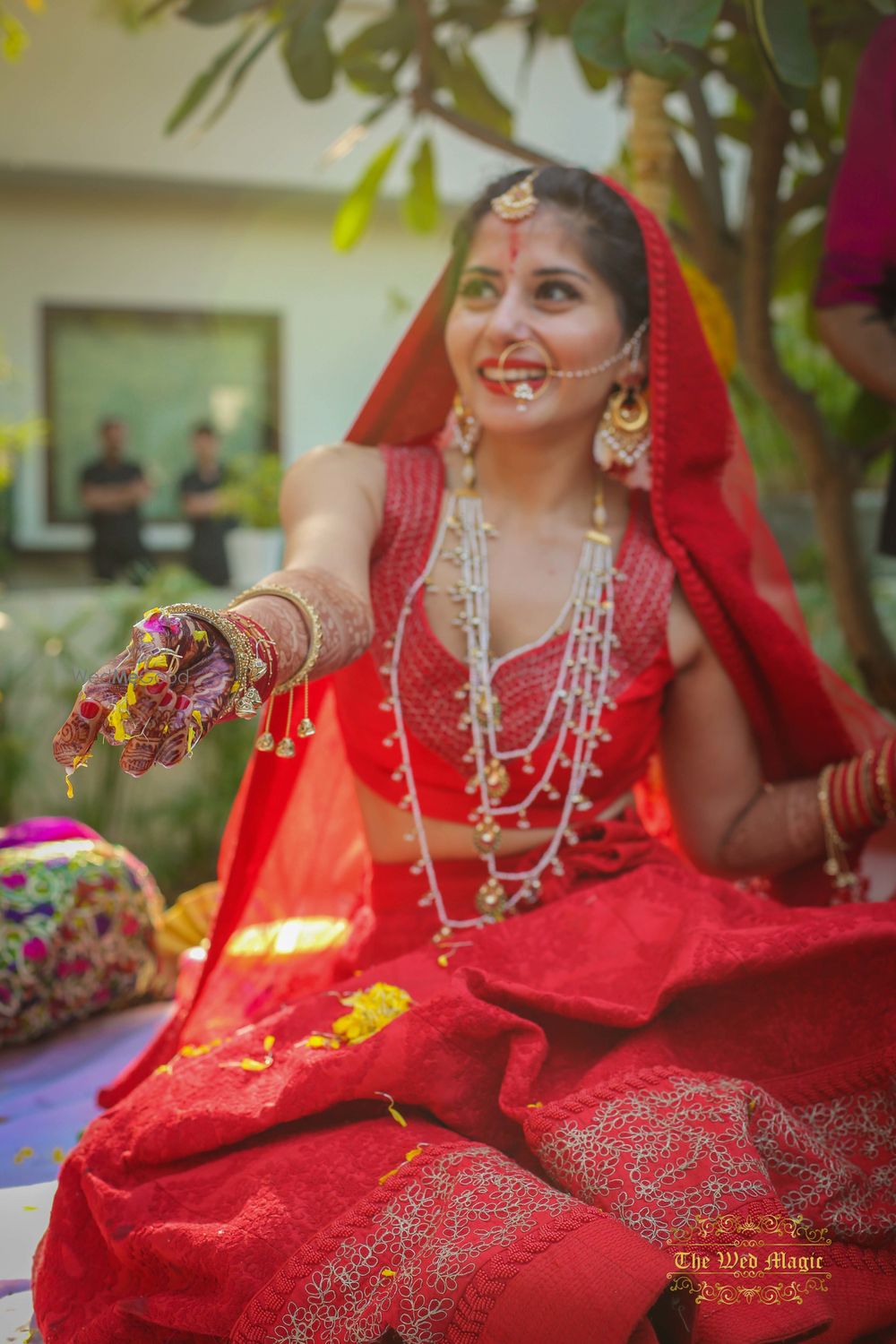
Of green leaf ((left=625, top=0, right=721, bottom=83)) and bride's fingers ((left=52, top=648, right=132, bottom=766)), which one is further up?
green leaf ((left=625, top=0, right=721, bottom=83))

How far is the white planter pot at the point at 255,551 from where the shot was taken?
645 cm

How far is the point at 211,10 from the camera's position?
2.97 meters

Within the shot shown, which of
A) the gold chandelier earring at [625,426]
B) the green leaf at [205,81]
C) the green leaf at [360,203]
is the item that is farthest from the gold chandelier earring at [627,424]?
the green leaf at [360,203]

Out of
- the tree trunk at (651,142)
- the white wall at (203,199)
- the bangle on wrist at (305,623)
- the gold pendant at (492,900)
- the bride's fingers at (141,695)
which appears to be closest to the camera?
the bride's fingers at (141,695)

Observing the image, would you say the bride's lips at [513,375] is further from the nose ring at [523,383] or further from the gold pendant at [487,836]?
the gold pendant at [487,836]

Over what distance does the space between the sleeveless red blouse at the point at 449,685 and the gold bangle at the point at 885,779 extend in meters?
0.39

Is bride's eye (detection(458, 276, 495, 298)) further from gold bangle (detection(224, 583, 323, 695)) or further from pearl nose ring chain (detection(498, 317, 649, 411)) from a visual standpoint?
gold bangle (detection(224, 583, 323, 695))

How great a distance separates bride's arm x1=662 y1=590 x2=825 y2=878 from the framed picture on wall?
777 centimetres

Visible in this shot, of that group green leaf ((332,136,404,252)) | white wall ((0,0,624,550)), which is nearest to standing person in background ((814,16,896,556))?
green leaf ((332,136,404,252))

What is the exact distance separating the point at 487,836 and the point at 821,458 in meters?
1.74

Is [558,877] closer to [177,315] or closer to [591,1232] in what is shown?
[591,1232]

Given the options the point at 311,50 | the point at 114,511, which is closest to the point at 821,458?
the point at 311,50

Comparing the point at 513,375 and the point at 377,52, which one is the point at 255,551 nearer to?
the point at 377,52

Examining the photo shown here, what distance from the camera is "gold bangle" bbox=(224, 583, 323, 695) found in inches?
64.2
